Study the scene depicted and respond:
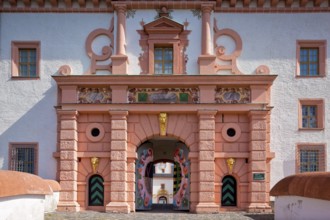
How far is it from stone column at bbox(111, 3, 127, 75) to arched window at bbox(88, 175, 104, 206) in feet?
14.9

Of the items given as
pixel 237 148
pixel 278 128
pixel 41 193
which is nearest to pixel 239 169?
pixel 237 148

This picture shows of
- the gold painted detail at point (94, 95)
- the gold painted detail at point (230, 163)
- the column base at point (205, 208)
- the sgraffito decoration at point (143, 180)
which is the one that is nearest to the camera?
the column base at point (205, 208)

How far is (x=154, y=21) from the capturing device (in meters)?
23.6

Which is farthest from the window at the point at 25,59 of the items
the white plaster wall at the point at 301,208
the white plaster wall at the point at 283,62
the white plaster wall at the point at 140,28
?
the white plaster wall at the point at 301,208

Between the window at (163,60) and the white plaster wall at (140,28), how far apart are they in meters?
0.74

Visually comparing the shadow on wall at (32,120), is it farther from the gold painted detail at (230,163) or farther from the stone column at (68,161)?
the gold painted detail at (230,163)

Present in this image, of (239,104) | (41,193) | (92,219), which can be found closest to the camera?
(41,193)

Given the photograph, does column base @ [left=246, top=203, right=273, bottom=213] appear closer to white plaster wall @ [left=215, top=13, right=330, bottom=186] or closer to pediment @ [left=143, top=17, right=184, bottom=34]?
white plaster wall @ [left=215, top=13, right=330, bottom=186]

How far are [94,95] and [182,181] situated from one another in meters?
5.31

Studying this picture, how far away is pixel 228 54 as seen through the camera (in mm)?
24000

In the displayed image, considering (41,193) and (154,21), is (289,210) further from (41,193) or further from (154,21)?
(154,21)

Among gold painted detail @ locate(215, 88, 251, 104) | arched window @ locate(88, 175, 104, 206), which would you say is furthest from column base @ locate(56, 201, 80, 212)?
gold painted detail @ locate(215, 88, 251, 104)

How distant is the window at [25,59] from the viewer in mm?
24078

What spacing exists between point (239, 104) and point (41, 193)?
9793mm
